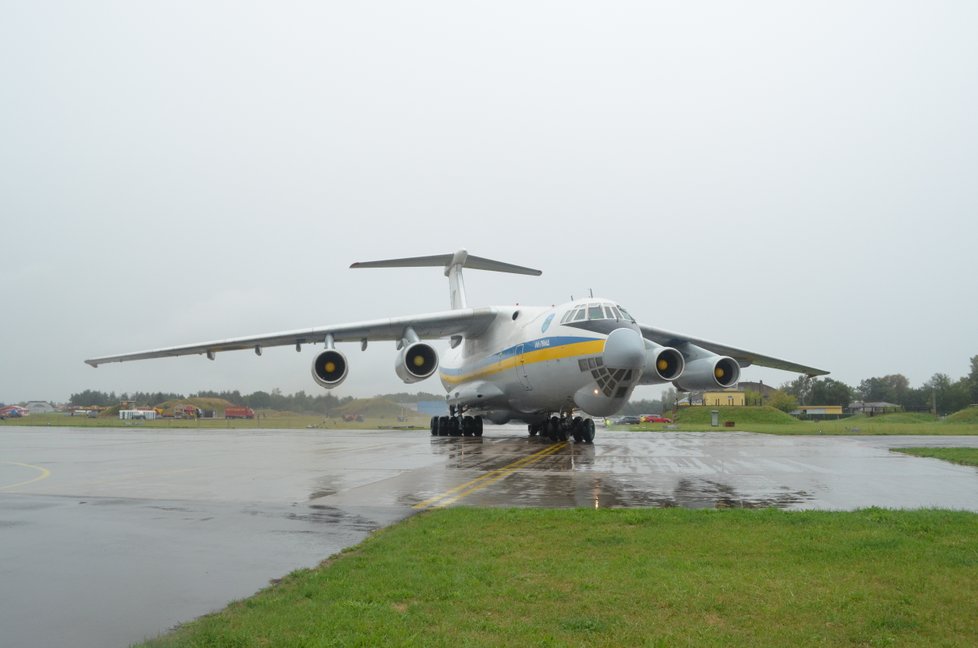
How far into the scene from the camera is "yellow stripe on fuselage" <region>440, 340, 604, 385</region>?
57.5ft

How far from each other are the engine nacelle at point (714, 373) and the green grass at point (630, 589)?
14.5 meters

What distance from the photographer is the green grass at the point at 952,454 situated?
554 inches

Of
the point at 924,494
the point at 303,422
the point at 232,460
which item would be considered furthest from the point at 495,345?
the point at 303,422

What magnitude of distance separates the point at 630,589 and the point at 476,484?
20.4 feet

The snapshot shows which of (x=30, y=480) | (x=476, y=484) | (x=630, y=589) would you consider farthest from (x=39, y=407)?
(x=630, y=589)

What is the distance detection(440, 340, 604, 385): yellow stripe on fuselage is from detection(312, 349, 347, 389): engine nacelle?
15.5 ft

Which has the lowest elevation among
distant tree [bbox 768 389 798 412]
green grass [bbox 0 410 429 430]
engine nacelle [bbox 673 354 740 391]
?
green grass [bbox 0 410 429 430]

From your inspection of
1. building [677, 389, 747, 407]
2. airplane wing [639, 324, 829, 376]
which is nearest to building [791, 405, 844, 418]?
building [677, 389, 747, 407]

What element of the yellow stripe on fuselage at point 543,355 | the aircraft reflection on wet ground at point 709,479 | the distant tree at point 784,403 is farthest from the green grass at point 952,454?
the distant tree at point 784,403

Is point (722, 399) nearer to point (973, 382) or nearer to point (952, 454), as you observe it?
point (973, 382)

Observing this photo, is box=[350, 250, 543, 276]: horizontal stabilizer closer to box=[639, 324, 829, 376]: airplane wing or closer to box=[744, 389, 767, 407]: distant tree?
box=[639, 324, 829, 376]: airplane wing

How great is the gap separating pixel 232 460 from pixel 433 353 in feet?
24.7

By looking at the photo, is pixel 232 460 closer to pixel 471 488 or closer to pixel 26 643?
pixel 471 488

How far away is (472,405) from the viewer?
24250 mm
